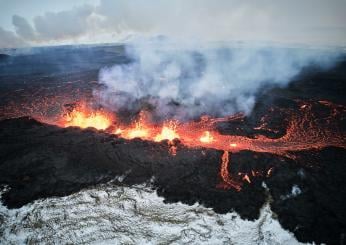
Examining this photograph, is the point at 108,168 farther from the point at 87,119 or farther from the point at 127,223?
the point at 87,119

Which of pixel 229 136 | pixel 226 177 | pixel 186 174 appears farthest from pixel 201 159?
pixel 229 136

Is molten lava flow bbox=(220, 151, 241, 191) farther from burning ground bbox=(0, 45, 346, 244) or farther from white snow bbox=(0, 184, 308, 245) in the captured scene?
white snow bbox=(0, 184, 308, 245)

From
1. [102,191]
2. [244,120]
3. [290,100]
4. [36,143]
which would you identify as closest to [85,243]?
[102,191]

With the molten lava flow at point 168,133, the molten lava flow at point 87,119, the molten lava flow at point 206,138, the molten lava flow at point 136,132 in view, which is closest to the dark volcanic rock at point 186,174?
the molten lava flow at point 136,132

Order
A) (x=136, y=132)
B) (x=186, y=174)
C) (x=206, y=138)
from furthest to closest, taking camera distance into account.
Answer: (x=136, y=132) < (x=206, y=138) < (x=186, y=174)

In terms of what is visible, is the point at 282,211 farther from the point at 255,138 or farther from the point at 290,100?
the point at 290,100

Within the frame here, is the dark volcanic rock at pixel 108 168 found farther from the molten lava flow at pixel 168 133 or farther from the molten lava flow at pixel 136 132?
the molten lava flow at pixel 168 133

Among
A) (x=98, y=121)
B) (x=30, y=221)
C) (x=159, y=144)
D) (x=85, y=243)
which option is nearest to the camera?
(x=85, y=243)
